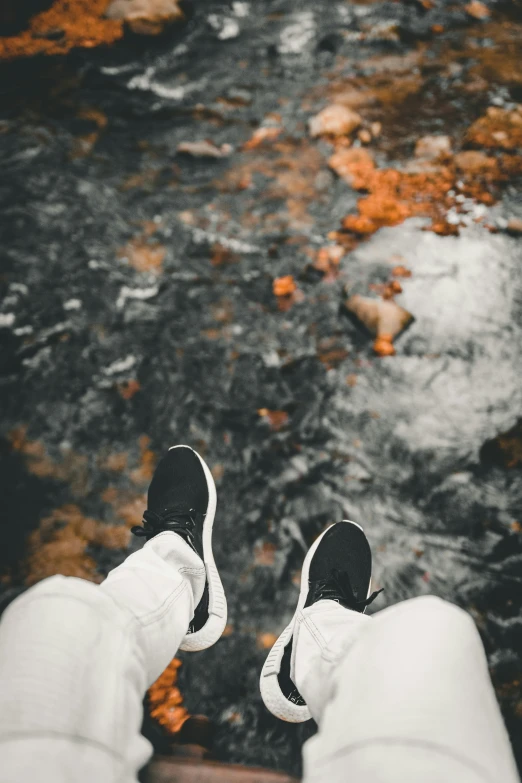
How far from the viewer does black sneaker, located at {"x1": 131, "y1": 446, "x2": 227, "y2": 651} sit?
4.92 feet

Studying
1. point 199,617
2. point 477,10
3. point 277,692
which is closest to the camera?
point 277,692

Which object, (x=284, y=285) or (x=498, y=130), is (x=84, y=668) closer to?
(x=284, y=285)

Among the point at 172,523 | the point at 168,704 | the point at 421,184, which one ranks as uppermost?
the point at 421,184

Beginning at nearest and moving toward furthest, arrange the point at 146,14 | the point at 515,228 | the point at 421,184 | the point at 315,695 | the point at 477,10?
the point at 315,695 → the point at 515,228 → the point at 421,184 → the point at 146,14 → the point at 477,10

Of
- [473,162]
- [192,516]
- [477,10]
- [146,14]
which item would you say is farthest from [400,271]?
[146,14]

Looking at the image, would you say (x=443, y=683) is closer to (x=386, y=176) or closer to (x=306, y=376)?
(x=306, y=376)

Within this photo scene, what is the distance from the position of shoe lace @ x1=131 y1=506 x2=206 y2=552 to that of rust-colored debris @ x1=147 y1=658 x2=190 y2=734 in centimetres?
46

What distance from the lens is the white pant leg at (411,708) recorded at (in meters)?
0.72

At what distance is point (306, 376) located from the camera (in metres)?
2.06

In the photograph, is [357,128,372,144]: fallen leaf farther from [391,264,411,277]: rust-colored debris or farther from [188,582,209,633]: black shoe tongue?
[188,582,209,633]: black shoe tongue

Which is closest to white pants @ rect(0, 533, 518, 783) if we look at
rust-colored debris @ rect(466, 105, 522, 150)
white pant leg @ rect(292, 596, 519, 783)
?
white pant leg @ rect(292, 596, 519, 783)

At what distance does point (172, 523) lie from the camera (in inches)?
64.2

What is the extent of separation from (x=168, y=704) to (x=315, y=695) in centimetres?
73

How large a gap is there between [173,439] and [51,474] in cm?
57
